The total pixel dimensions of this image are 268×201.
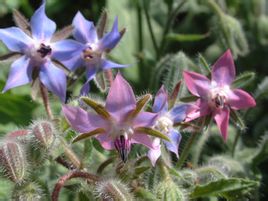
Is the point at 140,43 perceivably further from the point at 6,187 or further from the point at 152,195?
the point at 152,195

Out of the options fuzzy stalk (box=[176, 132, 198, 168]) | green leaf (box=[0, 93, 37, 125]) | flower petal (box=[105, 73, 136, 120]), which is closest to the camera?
flower petal (box=[105, 73, 136, 120])

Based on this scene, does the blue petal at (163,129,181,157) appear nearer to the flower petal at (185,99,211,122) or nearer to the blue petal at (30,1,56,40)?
the flower petal at (185,99,211,122)

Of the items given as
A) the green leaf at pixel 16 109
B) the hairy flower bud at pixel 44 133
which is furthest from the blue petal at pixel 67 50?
the green leaf at pixel 16 109

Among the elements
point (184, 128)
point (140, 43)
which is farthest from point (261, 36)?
point (184, 128)

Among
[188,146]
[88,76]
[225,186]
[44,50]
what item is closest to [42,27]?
[44,50]

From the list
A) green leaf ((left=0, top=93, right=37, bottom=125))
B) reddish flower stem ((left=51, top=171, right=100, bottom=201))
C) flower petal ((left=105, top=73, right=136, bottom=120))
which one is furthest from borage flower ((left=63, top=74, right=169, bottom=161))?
green leaf ((left=0, top=93, right=37, bottom=125))

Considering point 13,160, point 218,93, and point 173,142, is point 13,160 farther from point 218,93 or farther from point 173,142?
point 218,93

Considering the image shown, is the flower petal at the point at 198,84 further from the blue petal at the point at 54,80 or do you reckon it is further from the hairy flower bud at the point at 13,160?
the hairy flower bud at the point at 13,160
